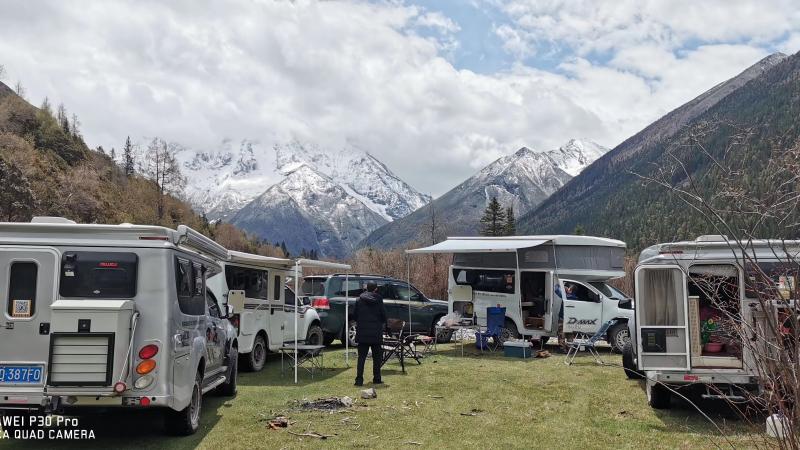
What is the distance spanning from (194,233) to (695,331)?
24.1 ft

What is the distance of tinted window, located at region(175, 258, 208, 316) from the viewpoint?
6762mm

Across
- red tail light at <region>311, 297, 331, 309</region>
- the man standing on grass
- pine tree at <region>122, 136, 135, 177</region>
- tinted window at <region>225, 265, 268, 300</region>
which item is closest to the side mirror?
tinted window at <region>225, 265, 268, 300</region>

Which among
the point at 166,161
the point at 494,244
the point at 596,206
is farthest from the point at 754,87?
the point at 494,244

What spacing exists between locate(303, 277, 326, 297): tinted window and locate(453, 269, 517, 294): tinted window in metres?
3.52

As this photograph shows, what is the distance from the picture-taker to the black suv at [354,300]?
15664 millimetres

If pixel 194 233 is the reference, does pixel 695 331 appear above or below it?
below

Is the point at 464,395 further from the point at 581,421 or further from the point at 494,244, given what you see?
the point at 494,244

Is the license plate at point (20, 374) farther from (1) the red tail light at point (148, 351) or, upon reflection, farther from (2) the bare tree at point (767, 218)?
(2) the bare tree at point (767, 218)

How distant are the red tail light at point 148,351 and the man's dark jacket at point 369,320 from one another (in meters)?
5.00

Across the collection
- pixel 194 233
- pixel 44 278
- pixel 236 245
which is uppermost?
pixel 236 245

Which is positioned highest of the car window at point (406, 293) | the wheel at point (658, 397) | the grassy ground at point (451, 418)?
the car window at point (406, 293)

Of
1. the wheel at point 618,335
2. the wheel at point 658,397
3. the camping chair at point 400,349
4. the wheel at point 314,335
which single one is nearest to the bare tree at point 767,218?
the wheel at point 658,397

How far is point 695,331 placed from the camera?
31.6ft

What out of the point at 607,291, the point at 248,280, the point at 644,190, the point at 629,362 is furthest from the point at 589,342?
the point at 644,190
